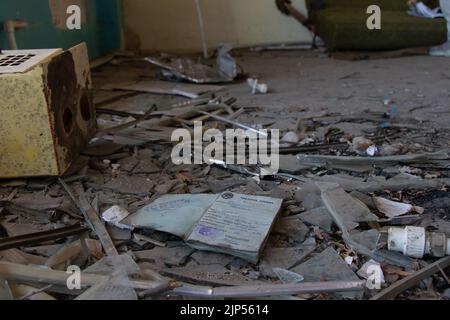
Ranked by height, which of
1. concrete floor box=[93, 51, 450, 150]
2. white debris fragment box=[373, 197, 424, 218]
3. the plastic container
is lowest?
A: white debris fragment box=[373, 197, 424, 218]

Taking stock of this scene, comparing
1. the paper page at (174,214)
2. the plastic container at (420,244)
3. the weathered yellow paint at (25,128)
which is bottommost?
the plastic container at (420,244)

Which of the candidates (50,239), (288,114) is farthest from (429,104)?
(50,239)

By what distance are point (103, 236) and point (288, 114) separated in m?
2.06

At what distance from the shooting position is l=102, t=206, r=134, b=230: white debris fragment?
196 cm

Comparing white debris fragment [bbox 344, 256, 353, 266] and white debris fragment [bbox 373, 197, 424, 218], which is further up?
white debris fragment [bbox 373, 197, 424, 218]

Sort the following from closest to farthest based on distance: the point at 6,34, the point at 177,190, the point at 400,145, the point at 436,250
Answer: the point at 436,250
the point at 177,190
the point at 400,145
the point at 6,34

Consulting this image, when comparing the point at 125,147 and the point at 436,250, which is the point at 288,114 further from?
the point at 436,250

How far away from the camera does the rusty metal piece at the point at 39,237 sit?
70.2 inches

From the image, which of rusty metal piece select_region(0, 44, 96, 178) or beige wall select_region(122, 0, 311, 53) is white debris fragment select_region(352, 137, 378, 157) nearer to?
rusty metal piece select_region(0, 44, 96, 178)

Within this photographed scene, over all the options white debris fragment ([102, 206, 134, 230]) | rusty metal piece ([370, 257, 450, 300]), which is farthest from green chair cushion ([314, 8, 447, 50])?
rusty metal piece ([370, 257, 450, 300])

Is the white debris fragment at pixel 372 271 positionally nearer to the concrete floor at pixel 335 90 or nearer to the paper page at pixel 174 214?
the paper page at pixel 174 214

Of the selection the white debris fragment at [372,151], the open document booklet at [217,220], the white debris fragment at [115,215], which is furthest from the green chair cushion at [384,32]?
the white debris fragment at [115,215]

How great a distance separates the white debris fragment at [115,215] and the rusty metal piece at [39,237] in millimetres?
112
